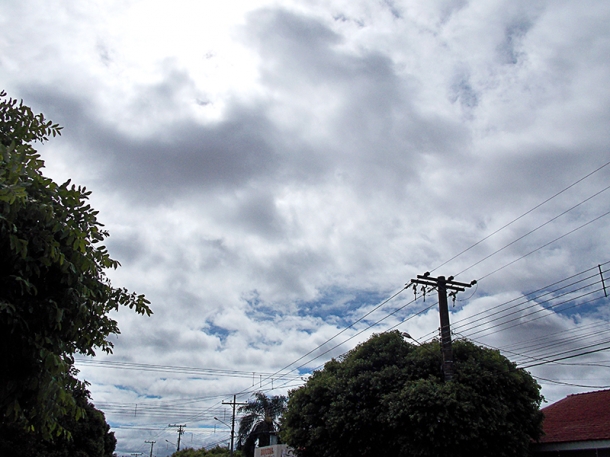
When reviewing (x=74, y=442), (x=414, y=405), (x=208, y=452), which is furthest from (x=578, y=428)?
(x=208, y=452)

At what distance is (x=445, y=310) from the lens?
22203mm

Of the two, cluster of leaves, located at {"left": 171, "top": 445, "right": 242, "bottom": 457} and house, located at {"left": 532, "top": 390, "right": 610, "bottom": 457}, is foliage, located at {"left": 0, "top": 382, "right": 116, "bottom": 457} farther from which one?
cluster of leaves, located at {"left": 171, "top": 445, "right": 242, "bottom": 457}

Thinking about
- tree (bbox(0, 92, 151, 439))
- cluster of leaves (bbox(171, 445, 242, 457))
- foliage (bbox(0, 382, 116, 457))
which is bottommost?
cluster of leaves (bbox(171, 445, 242, 457))

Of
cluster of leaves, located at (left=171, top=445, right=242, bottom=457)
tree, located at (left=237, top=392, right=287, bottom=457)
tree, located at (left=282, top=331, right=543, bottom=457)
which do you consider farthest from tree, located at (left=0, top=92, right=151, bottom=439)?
cluster of leaves, located at (left=171, top=445, right=242, bottom=457)

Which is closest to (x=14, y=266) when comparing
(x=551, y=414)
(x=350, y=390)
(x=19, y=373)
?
(x=19, y=373)

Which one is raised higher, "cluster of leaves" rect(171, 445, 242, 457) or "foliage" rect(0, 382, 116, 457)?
"foliage" rect(0, 382, 116, 457)

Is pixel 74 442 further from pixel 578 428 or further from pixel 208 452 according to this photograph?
pixel 208 452

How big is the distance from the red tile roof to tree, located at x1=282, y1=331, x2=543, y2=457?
1.58m

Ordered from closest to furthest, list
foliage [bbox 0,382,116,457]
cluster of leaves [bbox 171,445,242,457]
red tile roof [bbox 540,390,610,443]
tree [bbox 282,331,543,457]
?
1. tree [bbox 282,331,543,457]
2. red tile roof [bbox 540,390,610,443]
3. foliage [bbox 0,382,116,457]
4. cluster of leaves [bbox 171,445,242,457]

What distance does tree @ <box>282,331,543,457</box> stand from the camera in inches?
768

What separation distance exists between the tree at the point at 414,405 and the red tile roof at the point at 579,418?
5.19 feet

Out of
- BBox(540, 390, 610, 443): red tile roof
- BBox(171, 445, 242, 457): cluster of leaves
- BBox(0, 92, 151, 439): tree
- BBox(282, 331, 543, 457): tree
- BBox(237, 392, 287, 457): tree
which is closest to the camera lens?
BBox(0, 92, 151, 439): tree

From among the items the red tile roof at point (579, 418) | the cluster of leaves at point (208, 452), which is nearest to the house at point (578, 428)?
the red tile roof at point (579, 418)

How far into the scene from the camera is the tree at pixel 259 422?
43562mm
